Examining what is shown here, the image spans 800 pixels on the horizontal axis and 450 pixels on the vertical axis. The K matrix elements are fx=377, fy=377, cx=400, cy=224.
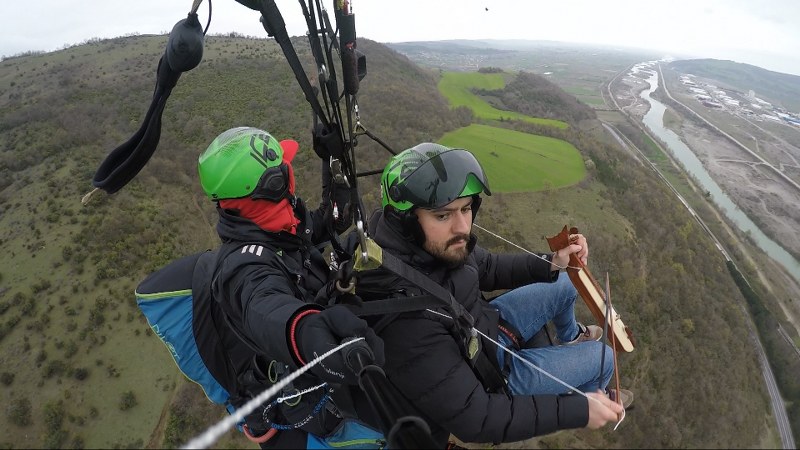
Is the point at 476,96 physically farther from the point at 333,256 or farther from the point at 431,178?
the point at 333,256

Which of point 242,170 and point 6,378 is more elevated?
point 242,170

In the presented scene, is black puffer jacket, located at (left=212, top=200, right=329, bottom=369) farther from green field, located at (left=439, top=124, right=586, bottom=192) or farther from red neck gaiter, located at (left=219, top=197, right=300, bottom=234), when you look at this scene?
green field, located at (left=439, top=124, right=586, bottom=192)

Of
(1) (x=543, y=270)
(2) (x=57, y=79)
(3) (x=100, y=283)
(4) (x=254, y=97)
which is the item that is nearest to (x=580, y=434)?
(1) (x=543, y=270)

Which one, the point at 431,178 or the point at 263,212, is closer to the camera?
the point at 431,178

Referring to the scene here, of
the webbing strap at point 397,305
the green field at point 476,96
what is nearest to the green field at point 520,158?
the green field at point 476,96

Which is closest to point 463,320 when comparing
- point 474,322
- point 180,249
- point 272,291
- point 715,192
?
point 474,322

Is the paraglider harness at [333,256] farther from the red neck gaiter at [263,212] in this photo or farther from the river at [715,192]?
the river at [715,192]

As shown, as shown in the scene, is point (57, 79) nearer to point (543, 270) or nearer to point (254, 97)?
point (254, 97)

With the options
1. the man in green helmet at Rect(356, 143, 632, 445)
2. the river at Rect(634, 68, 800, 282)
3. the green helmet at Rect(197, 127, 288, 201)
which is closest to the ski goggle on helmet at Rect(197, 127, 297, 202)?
the green helmet at Rect(197, 127, 288, 201)
